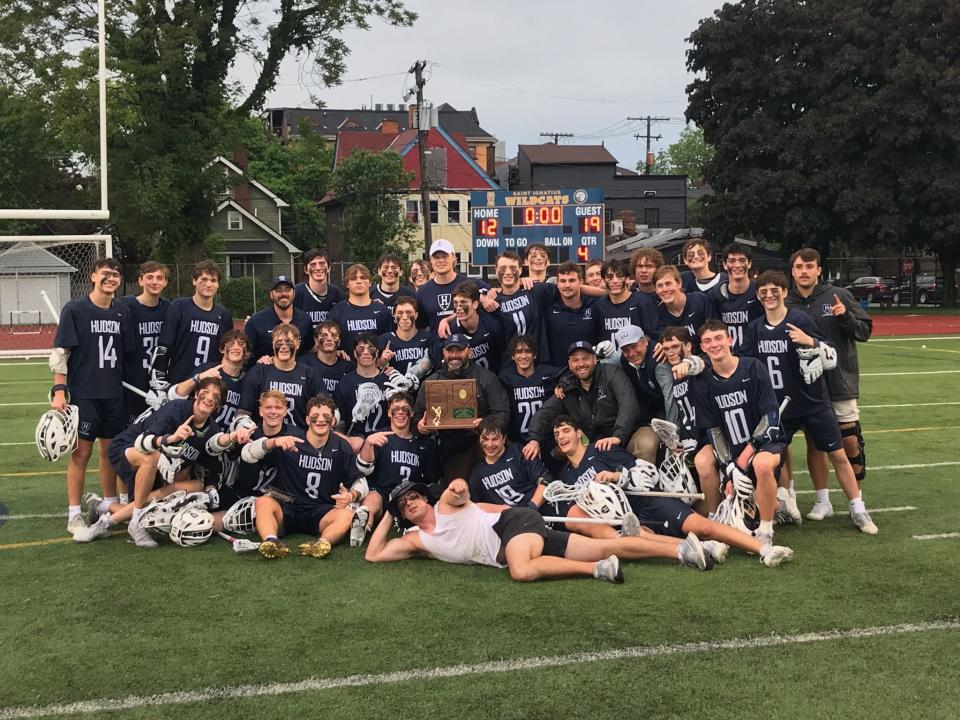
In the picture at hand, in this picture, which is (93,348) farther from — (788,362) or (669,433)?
(788,362)

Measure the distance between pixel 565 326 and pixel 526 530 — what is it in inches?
79.3

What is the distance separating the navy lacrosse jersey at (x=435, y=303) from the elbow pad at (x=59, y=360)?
247cm

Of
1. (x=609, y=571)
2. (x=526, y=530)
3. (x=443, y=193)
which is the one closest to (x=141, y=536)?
(x=526, y=530)

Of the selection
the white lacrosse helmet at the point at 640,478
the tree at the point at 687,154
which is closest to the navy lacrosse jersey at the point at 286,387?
the white lacrosse helmet at the point at 640,478

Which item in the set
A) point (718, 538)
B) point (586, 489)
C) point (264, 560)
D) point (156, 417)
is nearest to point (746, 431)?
point (718, 538)

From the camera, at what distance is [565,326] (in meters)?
6.86

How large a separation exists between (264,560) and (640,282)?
135 inches

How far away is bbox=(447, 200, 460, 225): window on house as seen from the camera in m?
51.6

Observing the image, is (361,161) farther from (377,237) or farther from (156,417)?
(156,417)

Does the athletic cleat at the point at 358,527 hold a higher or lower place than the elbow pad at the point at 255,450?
lower

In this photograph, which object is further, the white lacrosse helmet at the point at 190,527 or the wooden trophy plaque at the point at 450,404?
the wooden trophy plaque at the point at 450,404

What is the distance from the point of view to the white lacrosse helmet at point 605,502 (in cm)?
552

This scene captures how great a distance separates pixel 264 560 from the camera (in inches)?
221

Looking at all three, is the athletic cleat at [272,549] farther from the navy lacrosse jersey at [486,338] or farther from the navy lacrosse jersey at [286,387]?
the navy lacrosse jersey at [486,338]
